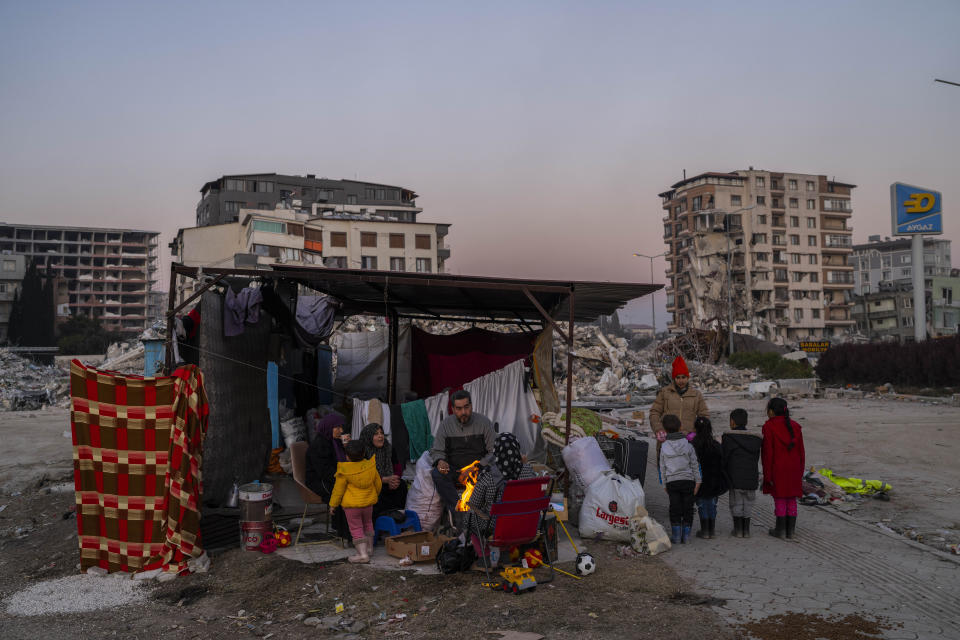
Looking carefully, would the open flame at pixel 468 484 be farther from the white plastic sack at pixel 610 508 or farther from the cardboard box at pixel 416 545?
the white plastic sack at pixel 610 508

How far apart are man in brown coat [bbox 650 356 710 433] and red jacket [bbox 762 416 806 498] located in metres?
0.76

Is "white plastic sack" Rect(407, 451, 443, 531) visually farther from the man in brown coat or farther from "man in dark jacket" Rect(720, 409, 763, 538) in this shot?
"man in dark jacket" Rect(720, 409, 763, 538)

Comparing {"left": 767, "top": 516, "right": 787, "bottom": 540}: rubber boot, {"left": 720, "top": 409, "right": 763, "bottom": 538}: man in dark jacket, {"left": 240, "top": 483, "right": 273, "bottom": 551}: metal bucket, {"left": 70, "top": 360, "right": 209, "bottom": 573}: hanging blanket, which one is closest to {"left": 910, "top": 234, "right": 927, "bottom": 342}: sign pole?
{"left": 767, "top": 516, "right": 787, "bottom": 540}: rubber boot

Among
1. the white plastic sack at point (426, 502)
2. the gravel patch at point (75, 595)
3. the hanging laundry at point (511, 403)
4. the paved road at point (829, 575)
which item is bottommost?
the gravel patch at point (75, 595)

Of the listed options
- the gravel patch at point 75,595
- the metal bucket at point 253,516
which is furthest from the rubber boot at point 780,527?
the gravel patch at point 75,595

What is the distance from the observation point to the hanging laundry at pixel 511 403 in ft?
35.8

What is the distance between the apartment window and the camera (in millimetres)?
58219

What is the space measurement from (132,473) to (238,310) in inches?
109

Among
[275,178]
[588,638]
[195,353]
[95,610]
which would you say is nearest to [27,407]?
[195,353]

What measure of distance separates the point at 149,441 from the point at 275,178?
7732 cm

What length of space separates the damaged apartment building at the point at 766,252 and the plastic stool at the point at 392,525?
67.7 meters

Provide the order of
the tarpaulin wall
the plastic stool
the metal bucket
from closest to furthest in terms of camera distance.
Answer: the metal bucket
the plastic stool
the tarpaulin wall

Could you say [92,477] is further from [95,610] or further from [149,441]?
[95,610]

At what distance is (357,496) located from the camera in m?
6.73
